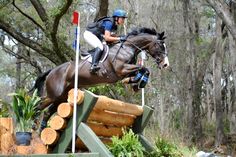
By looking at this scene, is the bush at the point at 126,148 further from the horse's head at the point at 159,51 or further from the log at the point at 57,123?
the horse's head at the point at 159,51

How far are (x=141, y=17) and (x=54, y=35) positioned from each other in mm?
6706

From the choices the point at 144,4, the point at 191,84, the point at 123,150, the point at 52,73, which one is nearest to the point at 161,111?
the point at 191,84

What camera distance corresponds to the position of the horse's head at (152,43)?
290 inches

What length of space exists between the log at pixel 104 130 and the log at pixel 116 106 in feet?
1.11

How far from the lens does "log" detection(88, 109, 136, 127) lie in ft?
20.4

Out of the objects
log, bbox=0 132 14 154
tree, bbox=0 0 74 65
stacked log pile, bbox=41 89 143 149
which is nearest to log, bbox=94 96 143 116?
stacked log pile, bbox=41 89 143 149

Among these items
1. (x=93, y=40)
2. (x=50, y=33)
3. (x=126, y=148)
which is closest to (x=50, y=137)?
(x=126, y=148)

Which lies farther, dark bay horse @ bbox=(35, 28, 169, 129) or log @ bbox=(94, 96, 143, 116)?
dark bay horse @ bbox=(35, 28, 169, 129)

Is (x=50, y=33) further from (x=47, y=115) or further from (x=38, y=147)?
(x=38, y=147)

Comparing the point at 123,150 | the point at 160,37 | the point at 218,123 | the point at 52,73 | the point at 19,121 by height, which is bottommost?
the point at 218,123

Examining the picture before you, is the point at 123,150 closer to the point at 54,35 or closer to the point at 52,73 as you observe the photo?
the point at 52,73

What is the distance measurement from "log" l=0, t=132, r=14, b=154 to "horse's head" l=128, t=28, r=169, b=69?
116 inches

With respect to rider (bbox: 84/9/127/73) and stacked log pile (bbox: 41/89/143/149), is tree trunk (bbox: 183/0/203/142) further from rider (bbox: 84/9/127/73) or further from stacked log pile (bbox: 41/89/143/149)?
stacked log pile (bbox: 41/89/143/149)

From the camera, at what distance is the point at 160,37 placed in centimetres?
754
